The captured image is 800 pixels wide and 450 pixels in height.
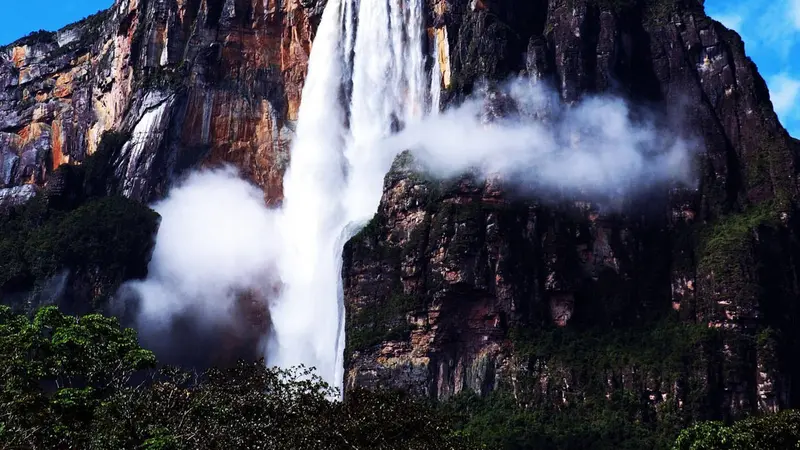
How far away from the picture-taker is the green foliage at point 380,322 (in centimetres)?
8681

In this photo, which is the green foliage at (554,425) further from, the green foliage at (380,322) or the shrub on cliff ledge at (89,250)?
the shrub on cliff ledge at (89,250)

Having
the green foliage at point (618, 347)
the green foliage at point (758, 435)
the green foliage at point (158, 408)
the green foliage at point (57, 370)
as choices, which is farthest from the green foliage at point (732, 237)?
the green foliage at point (57, 370)

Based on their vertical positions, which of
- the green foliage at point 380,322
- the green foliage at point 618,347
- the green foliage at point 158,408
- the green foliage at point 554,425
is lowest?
the green foliage at point 158,408

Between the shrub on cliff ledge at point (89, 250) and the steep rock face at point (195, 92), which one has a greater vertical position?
the steep rock face at point (195, 92)

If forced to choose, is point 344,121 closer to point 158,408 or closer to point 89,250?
point 89,250

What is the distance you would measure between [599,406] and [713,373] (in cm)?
794

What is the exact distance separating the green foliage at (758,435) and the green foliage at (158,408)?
12.5 meters

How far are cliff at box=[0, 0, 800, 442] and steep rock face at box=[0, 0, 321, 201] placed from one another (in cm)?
17

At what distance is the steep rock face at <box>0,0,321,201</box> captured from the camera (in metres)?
104

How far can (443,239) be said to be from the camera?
88250 millimetres

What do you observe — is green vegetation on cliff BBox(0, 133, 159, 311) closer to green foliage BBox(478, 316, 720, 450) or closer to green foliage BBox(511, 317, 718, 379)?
green foliage BBox(478, 316, 720, 450)

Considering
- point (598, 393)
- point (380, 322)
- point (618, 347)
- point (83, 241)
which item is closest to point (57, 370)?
point (380, 322)

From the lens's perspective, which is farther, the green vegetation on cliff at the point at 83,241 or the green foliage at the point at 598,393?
the green vegetation on cliff at the point at 83,241

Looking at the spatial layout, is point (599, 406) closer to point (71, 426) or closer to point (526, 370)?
point (526, 370)
